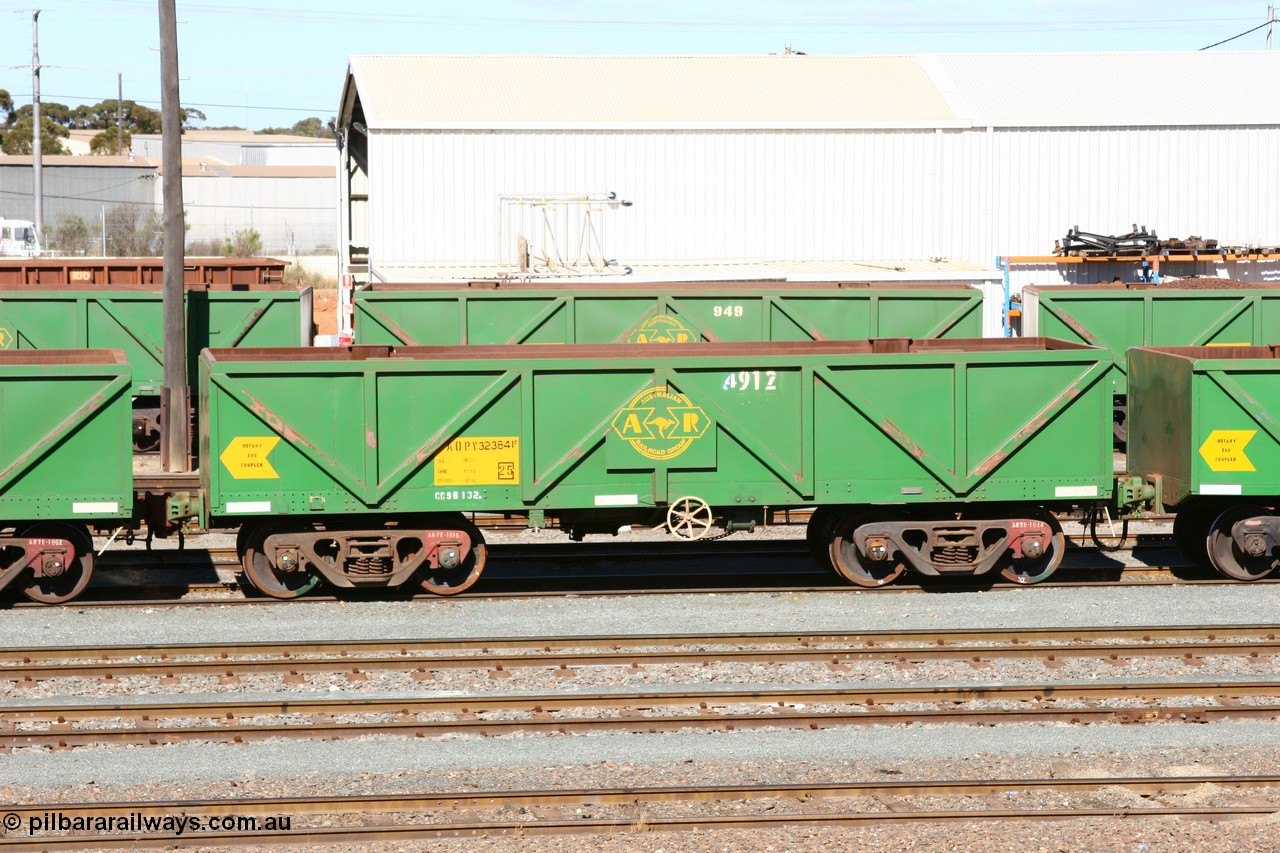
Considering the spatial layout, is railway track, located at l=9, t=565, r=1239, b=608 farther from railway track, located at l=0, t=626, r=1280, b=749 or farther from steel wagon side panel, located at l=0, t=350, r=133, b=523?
railway track, located at l=0, t=626, r=1280, b=749

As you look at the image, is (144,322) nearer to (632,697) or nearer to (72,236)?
(632,697)

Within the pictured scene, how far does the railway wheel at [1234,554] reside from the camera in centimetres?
1513

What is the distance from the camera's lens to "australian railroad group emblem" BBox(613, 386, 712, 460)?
46.8 feet

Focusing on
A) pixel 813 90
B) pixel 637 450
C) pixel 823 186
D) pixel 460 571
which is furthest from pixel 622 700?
pixel 813 90

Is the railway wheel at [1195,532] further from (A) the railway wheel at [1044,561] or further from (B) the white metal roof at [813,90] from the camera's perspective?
(B) the white metal roof at [813,90]

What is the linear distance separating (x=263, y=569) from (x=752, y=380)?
525 cm

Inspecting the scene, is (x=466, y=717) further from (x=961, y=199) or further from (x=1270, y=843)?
(x=961, y=199)

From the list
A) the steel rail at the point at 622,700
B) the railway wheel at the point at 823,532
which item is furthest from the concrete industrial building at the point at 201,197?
the steel rail at the point at 622,700

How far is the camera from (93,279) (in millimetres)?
29562

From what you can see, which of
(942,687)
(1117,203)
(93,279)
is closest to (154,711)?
(942,687)

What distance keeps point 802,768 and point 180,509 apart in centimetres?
726

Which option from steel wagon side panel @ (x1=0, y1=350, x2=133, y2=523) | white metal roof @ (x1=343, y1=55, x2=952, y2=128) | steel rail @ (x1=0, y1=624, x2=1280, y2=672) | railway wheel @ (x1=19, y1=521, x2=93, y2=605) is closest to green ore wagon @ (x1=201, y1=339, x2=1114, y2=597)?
steel wagon side panel @ (x1=0, y1=350, x2=133, y2=523)

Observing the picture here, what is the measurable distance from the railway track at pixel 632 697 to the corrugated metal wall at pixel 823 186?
2294 cm

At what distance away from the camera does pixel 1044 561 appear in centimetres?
1520
